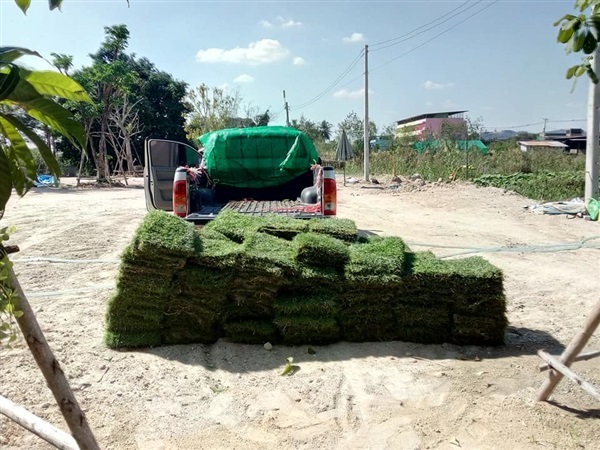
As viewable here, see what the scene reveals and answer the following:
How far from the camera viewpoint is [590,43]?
1.25 meters

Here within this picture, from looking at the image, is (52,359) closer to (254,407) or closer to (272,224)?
(254,407)

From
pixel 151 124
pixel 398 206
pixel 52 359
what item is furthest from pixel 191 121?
pixel 52 359

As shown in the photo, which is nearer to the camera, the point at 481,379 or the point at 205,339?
the point at 481,379

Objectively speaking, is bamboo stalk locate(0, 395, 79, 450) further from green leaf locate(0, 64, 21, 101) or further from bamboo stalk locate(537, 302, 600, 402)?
bamboo stalk locate(537, 302, 600, 402)

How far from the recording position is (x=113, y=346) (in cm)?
375

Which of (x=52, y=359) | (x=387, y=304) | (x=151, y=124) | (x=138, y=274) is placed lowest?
(x=387, y=304)

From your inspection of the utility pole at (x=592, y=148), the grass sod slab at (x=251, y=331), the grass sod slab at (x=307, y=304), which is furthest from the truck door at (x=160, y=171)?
the utility pole at (x=592, y=148)

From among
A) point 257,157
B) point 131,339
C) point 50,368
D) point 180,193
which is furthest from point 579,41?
point 257,157

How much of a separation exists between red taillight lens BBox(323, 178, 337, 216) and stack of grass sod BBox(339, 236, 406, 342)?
8.39 feet

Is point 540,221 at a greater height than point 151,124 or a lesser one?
lesser

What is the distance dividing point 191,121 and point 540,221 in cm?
2952

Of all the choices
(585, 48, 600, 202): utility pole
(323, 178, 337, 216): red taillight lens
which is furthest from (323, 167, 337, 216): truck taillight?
(585, 48, 600, 202): utility pole

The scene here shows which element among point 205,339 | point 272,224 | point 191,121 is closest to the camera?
point 205,339

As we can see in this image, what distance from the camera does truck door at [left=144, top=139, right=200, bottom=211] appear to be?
734cm
